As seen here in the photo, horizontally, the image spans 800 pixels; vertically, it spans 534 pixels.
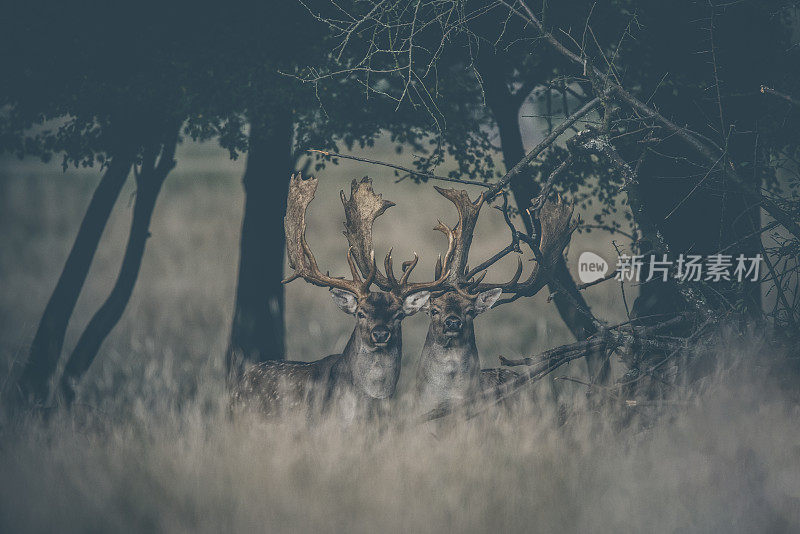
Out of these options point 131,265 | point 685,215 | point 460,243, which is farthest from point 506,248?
point 131,265

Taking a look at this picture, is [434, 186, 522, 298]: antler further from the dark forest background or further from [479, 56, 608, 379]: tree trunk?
[479, 56, 608, 379]: tree trunk

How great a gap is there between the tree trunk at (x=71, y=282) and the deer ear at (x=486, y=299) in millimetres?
4030

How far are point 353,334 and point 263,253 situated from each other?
2049 millimetres

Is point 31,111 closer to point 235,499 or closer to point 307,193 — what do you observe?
point 307,193

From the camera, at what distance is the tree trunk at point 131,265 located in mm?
8938

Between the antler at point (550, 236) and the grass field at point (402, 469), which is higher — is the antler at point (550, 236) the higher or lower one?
the higher one

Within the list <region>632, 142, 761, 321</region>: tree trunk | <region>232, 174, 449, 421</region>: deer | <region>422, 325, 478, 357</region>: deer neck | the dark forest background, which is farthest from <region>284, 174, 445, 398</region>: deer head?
<region>632, 142, 761, 321</region>: tree trunk

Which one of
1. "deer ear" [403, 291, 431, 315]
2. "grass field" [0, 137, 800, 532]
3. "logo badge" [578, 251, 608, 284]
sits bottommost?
"grass field" [0, 137, 800, 532]

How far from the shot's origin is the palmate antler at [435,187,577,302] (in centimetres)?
691

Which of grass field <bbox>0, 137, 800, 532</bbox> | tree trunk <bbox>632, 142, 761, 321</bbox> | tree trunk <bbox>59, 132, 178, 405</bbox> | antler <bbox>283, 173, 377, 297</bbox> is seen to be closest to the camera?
grass field <bbox>0, 137, 800, 532</bbox>

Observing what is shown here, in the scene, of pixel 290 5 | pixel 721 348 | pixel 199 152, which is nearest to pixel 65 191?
pixel 199 152

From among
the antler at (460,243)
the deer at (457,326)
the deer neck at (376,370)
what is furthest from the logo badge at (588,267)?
the deer neck at (376,370)

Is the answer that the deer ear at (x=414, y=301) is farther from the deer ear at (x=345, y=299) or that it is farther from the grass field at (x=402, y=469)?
the grass field at (x=402, y=469)

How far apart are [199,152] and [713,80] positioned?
1235 centimetres
